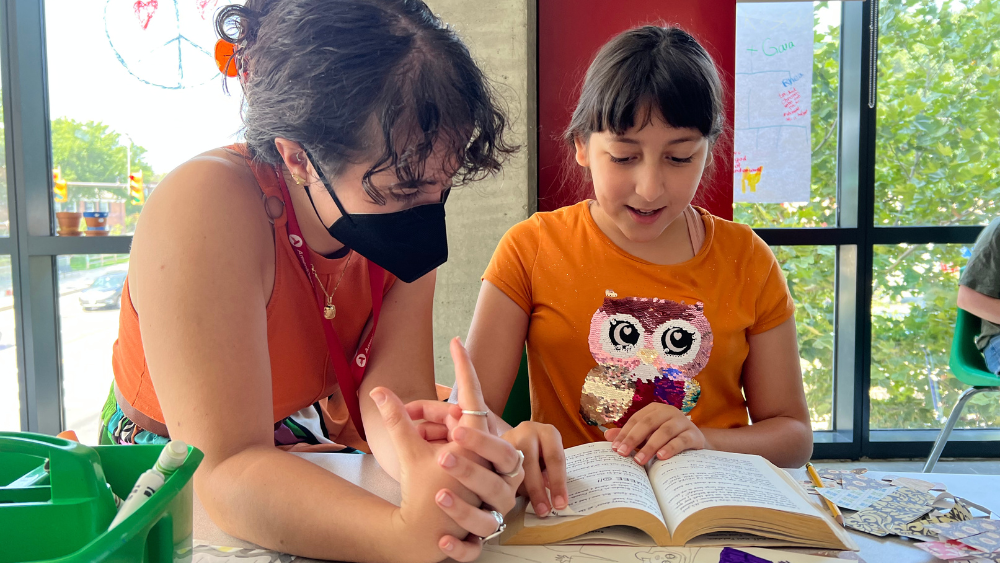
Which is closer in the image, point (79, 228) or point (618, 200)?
point (618, 200)

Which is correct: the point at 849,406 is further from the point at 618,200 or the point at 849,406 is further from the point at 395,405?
the point at 395,405

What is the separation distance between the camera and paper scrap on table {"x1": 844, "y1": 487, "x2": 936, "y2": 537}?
0.71 m

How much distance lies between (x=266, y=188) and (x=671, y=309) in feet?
2.51

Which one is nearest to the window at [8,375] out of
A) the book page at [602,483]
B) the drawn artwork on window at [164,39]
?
the drawn artwork on window at [164,39]

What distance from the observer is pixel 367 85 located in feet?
2.40

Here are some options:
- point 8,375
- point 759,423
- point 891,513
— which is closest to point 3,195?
point 8,375

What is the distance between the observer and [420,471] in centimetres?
63

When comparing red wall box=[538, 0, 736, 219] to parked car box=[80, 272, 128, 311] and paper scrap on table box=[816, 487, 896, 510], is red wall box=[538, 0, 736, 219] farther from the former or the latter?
parked car box=[80, 272, 128, 311]

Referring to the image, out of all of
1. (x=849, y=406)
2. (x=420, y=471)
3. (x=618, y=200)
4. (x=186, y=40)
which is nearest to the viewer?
(x=420, y=471)

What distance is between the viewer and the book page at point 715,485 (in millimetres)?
685

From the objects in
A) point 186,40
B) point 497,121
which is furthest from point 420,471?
point 186,40

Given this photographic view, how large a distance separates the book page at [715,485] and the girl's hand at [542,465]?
0.12 m

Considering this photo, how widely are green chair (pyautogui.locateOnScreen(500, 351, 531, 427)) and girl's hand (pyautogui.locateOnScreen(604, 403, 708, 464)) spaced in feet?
1.32

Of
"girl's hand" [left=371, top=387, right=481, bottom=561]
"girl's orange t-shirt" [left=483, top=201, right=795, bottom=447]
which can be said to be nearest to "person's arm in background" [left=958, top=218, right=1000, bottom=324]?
"girl's orange t-shirt" [left=483, top=201, right=795, bottom=447]
